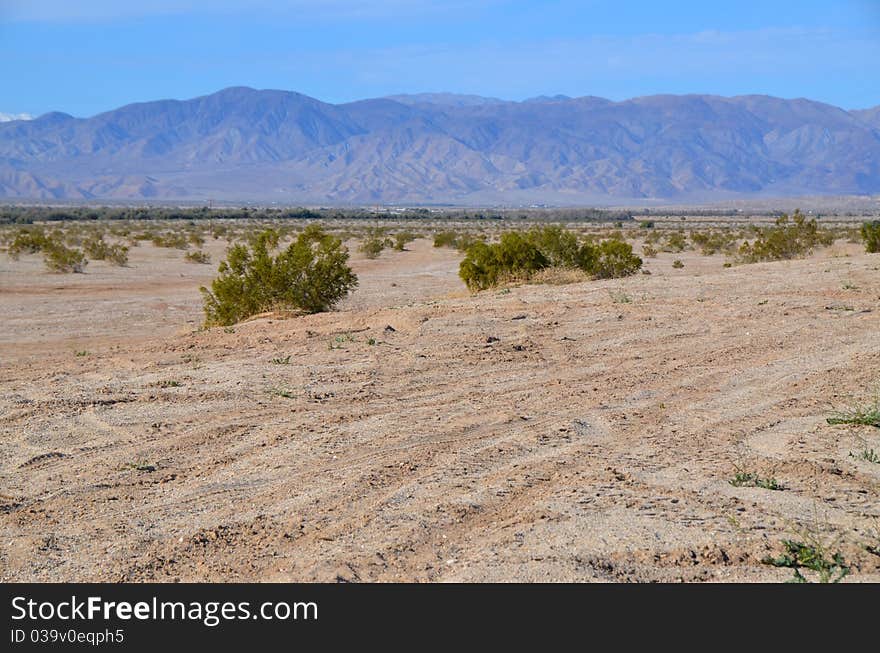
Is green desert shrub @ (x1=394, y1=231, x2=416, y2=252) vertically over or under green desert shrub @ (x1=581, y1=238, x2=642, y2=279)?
under

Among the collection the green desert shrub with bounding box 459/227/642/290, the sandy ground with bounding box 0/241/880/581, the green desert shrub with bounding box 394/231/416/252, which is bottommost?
the green desert shrub with bounding box 394/231/416/252

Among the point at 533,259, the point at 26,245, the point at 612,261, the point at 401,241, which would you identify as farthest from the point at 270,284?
the point at 401,241

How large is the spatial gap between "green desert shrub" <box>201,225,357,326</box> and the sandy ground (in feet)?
9.41

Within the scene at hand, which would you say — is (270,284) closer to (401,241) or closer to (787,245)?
(787,245)

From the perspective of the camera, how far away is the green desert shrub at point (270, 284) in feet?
71.7

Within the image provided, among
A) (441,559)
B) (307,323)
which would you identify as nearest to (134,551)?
(441,559)

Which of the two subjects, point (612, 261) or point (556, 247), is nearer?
point (556, 247)

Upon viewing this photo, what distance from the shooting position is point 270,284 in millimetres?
21828

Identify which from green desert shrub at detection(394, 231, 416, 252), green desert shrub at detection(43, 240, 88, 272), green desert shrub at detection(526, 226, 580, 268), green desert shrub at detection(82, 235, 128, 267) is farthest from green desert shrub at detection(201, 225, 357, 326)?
green desert shrub at detection(394, 231, 416, 252)

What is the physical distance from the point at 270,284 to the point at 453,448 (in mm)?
12858

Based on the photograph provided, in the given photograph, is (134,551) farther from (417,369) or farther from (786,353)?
(786,353)

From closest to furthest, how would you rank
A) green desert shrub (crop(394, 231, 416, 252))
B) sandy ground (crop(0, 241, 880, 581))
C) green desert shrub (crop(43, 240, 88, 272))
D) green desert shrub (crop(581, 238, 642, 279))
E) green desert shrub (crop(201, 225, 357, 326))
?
sandy ground (crop(0, 241, 880, 581)), green desert shrub (crop(201, 225, 357, 326)), green desert shrub (crop(581, 238, 642, 279)), green desert shrub (crop(43, 240, 88, 272)), green desert shrub (crop(394, 231, 416, 252))

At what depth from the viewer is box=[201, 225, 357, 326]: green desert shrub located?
71.7 feet

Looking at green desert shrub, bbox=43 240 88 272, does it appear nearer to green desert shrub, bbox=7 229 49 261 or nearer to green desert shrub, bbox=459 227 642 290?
green desert shrub, bbox=7 229 49 261
